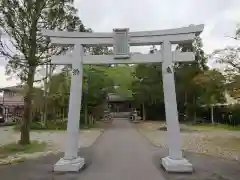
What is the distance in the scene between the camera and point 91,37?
9.93 metres

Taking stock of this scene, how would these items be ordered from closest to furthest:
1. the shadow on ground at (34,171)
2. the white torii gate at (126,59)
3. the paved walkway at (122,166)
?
the shadow on ground at (34,171) < the paved walkway at (122,166) < the white torii gate at (126,59)

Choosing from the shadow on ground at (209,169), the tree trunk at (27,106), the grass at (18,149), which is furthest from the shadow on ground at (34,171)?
the tree trunk at (27,106)

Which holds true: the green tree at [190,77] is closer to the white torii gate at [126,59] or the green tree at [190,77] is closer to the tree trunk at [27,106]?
the tree trunk at [27,106]

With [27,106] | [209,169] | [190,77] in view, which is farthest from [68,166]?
[190,77]

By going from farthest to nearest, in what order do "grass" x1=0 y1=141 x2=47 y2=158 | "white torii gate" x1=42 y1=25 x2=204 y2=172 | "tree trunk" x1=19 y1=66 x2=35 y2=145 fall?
1. "tree trunk" x1=19 y1=66 x2=35 y2=145
2. "grass" x1=0 y1=141 x2=47 y2=158
3. "white torii gate" x1=42 y1=25 x2=204 y2=172

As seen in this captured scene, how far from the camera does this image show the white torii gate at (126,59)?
9.34 meters

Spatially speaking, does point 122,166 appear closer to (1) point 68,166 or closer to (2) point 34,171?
(1) point 68,166

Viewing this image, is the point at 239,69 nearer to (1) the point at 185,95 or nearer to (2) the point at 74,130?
(2) the point at 74,130

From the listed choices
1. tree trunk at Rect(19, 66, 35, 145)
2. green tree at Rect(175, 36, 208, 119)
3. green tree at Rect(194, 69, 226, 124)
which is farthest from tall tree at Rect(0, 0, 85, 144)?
green tree at Rect(175, 36, 208, 119)

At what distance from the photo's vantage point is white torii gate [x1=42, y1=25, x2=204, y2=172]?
30.6ft

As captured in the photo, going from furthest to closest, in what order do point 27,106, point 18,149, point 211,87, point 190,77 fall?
point 190,77
point 211,87
point 27,106
point 18,149

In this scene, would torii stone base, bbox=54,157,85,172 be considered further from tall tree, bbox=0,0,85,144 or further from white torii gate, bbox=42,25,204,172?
tall tree, bbox=0,0,85,144

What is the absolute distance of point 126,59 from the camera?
32.0 feet

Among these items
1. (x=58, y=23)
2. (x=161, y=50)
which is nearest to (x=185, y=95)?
(x=58, y=23)
